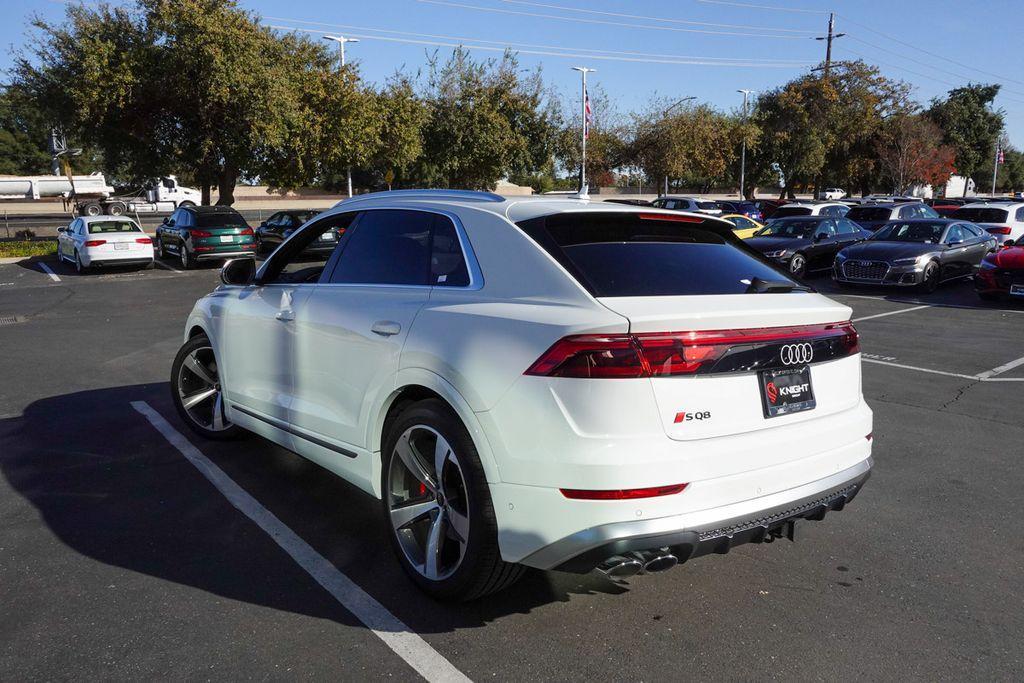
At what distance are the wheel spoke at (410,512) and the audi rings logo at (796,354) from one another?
1572mm

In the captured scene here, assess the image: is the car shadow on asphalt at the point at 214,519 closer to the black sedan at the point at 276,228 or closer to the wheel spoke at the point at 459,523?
the wheel spoke at the point at 459,523

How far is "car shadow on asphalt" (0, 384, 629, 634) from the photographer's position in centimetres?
348

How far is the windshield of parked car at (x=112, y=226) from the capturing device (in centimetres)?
1995

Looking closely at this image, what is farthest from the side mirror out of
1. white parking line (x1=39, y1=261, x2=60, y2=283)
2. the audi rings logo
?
white parking line (x1=39, y1=261, x2=60, y2=283)

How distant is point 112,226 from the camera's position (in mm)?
20312

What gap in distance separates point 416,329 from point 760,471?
1524 millimetres

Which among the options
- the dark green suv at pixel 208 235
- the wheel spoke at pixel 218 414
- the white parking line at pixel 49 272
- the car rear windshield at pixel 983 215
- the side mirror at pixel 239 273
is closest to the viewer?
the side mirror at pixel 239 273

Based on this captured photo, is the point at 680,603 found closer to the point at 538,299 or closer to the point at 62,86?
the point at 538,299

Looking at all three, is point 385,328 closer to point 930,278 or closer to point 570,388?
point 570,388

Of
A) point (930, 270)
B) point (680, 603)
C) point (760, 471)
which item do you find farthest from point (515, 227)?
point (930, 270)

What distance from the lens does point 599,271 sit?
318cm

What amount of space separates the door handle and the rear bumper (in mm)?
1196

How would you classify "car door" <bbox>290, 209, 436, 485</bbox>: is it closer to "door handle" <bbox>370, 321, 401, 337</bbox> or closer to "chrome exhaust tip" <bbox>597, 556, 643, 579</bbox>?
"door handle" <bbox>370, 321, 401, 337</bbox>

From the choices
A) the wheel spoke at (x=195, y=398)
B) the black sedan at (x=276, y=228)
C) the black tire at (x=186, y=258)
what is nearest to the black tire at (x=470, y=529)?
the wheel spoke at (x=195, y=398)
